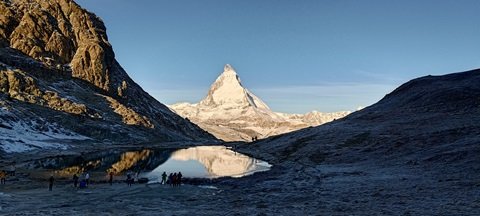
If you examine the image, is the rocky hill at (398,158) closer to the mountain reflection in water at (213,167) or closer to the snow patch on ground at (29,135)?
the mountain reflection in water at (213,167)

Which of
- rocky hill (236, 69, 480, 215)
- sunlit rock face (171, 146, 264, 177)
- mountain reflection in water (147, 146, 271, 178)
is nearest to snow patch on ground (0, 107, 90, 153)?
sunlit rock face (171, 146, 264, 177)

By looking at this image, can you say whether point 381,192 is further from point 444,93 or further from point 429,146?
point 444,93

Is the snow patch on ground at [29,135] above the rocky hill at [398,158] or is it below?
above

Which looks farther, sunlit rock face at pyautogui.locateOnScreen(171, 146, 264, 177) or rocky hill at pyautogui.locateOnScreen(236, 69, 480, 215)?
sunlit rock face at pyautogui.locateOnScreen(171, 146, 264, 177)

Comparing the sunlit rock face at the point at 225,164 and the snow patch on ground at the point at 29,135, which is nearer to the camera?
the sunlit rock face at the point at 225,164

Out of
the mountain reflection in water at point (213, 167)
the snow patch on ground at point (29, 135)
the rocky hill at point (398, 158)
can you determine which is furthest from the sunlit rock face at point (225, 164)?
the snow patch on ground at point (29, 135)

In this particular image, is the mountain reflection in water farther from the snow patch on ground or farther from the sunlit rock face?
the snow patch on ground

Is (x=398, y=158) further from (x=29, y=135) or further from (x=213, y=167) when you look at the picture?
(x=29, y=135)

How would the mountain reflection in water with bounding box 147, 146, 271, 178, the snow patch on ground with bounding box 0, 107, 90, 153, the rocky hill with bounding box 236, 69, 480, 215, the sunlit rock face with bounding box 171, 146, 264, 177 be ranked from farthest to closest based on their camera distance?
the snow patch on ground with bounding box 0, 107, 90, 153, the sunlit rock face with bounding box 171, 146, 264, 177, the mountain reflection in water with bounding box 147, 146, 271, 178, the rocky hill with bounding box 236, 69, 480, 215

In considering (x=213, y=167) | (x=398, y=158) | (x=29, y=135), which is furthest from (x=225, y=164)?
(x=29, y=135)

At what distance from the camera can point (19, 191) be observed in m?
50.1

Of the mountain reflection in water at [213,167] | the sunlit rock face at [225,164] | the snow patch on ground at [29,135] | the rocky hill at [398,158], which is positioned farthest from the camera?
the snow patch on ground at [29,135]

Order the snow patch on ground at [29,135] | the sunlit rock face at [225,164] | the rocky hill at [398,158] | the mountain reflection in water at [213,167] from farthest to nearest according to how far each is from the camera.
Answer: the snow patch on ground at [29,135]
the sunlit rock face at [225,164]
the mountain reflection in water at [213,167]
the rocky hill at [398,158]

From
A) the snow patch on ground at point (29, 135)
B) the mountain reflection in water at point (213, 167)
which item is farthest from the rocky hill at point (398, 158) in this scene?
the snow patch on ground at point (29, 135)
